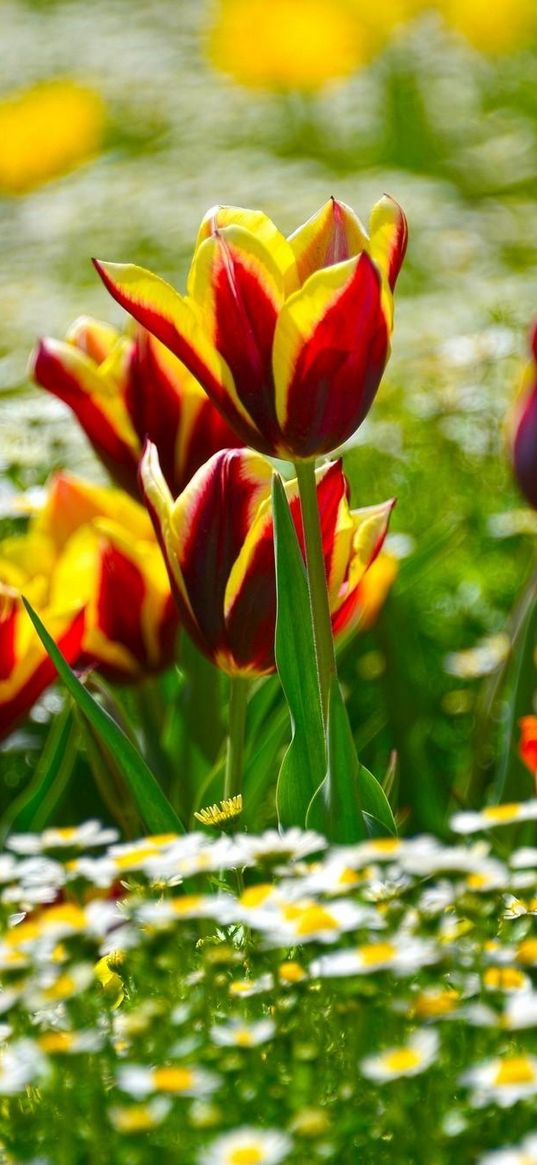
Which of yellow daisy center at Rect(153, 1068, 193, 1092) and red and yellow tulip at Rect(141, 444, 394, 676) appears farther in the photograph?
red and yellow tulip at Rect(141, 444, 394, 676)

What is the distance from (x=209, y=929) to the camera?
0.75 meters

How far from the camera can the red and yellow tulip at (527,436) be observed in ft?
3.48

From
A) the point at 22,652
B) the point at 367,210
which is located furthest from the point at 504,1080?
the point at 367,210

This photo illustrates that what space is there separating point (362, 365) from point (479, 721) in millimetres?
466

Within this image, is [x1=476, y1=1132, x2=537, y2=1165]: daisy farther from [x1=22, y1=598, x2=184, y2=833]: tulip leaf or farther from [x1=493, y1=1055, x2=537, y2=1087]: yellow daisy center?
[x1=22, y1=598, x2=184, y2=833]: tulip leaf

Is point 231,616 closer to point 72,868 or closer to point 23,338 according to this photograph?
point 72,868

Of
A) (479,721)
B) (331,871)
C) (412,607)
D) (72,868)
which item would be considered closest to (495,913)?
(331,871)

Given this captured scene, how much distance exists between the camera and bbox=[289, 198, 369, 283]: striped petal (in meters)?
0.74

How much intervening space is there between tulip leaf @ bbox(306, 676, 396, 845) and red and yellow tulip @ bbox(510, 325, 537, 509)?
0.37m

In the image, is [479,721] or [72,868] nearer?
[72,868]

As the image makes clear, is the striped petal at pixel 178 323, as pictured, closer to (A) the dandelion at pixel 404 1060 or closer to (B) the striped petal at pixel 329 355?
(B) the striped petal at pixel 329 355

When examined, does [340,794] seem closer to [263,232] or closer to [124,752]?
[124,752]

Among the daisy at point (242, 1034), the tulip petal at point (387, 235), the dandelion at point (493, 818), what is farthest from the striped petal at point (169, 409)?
the daisy at point (242, 1034)

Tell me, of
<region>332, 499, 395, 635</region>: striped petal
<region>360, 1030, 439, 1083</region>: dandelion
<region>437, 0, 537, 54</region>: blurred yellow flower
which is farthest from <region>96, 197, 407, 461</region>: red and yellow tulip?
<region>437, 0, 537, 54</region>: blurred yellow flower
